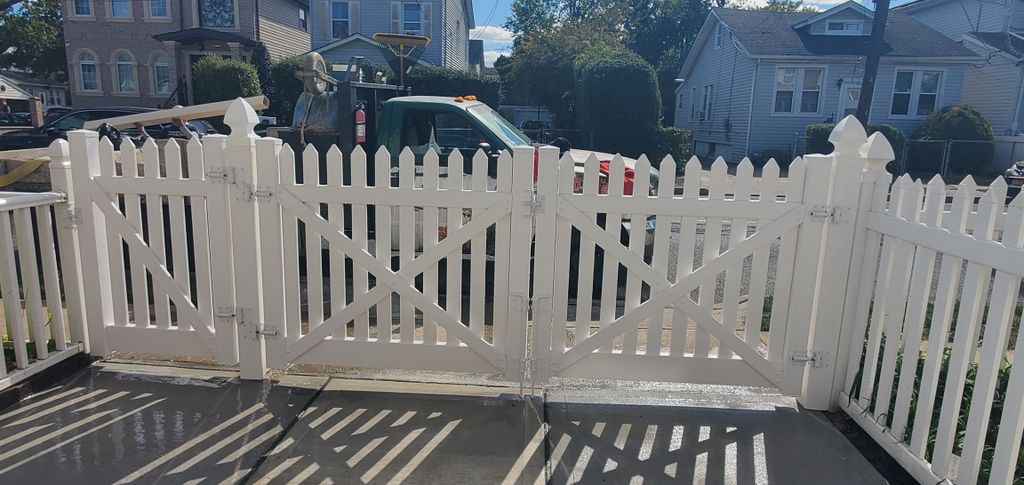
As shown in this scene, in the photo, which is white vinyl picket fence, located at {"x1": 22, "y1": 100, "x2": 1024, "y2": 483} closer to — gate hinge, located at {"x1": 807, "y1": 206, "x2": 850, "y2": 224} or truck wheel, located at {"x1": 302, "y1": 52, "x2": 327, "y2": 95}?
gate hinge, located at {"x1": 807, "y1": 206, "x2": 850, "y2": 224}

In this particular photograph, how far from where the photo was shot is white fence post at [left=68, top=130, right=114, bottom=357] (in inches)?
148

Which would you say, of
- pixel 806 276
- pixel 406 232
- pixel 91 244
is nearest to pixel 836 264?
pixel 806 276

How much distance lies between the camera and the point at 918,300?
286 centimetres

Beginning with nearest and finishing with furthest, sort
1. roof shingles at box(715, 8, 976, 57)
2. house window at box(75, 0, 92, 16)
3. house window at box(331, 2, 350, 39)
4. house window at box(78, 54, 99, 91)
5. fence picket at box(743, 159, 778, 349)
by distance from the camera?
fence picket at box(743, 159, 778, 349), roof shingles at box(715, 8, 976, 57), house window at box(75, 0, 92, 16), house window at box(78, 54, 99, 91), house window at box(331, 2, 350, 39)

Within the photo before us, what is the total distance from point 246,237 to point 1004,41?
27826mm

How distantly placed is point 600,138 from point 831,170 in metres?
16.8

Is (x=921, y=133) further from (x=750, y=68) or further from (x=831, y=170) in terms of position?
(x=831, y=170)

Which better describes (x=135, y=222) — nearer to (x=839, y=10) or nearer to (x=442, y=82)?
(x=442, y=82)

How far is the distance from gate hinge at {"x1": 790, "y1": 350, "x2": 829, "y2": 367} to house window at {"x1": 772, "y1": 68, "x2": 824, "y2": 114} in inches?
853

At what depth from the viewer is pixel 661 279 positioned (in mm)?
3527

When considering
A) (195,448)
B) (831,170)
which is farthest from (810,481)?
(195,448)

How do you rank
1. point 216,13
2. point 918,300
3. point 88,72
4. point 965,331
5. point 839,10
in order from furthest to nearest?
1. point 88,72
2. point 216,13
3. point 839,10
4. point 918,300
5. point 965,331

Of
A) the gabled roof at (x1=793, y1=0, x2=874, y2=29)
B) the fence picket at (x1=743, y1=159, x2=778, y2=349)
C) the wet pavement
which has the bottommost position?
the wet pavement

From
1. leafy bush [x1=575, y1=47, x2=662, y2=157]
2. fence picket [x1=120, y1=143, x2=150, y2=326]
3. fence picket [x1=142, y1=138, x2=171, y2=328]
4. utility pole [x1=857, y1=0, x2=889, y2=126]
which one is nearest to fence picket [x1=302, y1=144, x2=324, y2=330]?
fence picket [x1=142, y1=138, x2=171, y2=328]
